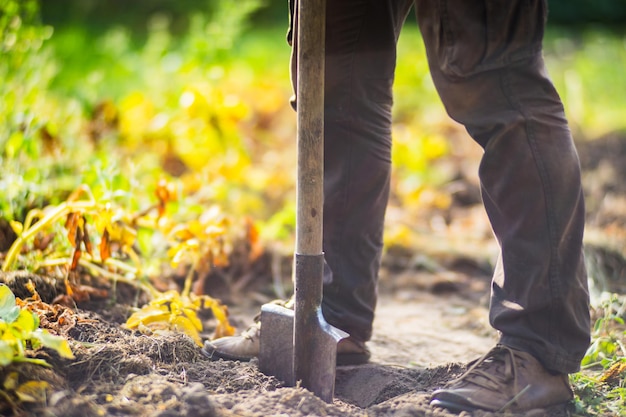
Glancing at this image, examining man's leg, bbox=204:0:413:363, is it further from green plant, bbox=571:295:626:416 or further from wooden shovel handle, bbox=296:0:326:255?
green plant, bbox=571:295:626:416

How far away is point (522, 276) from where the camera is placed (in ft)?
5.75

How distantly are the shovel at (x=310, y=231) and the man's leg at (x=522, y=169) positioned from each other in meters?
0.27

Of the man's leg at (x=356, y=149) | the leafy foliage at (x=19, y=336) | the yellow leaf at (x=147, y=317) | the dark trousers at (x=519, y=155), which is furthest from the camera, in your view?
the yellow leaf at (x=147, y=317)

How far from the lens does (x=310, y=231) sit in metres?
1.83

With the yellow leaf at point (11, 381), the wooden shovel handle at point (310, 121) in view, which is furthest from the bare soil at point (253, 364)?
the wooden shovel handle at point (310, 121)

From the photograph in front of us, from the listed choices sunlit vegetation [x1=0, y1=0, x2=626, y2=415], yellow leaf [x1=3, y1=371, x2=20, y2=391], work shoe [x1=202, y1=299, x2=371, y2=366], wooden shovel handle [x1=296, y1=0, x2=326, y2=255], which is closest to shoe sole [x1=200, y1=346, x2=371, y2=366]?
work shoe [x1=202, y1=299, x2=371, y2=366]

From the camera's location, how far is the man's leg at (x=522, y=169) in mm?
1679

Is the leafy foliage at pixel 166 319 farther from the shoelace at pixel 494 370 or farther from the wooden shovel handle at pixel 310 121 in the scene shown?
the shoelace at pixel 494 370

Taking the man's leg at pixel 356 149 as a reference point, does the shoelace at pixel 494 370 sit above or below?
below

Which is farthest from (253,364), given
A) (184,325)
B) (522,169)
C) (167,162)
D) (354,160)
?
(167,162)

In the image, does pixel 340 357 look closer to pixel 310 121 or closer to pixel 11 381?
pixel 310 121

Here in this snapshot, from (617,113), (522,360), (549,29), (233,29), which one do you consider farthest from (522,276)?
(549,29)

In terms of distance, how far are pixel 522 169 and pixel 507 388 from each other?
20.2 inches

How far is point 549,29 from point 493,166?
7591 millimetres
